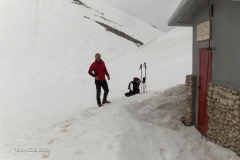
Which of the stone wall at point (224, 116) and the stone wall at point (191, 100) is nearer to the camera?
the stone wall at point (224, 116)

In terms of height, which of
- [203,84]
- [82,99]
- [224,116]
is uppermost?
[203,84]

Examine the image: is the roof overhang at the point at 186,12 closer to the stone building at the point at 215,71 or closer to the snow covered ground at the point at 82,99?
the stone building at the point at 215,71

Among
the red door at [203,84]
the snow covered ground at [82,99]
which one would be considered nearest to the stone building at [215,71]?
the red door at [203,84]

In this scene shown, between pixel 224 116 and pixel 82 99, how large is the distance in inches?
303

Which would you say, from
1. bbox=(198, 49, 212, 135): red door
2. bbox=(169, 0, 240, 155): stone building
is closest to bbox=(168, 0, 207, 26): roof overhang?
bbox=(169, 0, 240, 155): stone building

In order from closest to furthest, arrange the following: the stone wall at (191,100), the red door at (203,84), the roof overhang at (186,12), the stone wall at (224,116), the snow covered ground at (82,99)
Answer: the stone wall at (224,116)
the snow covered ground at (82,99)
the red door at (203,84)
the roof overhang at (186,12)
the stone wall at (191,100)

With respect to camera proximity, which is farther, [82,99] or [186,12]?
[82,99]

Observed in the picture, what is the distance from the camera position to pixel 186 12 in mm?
6754

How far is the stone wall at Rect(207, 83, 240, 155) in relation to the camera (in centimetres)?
461

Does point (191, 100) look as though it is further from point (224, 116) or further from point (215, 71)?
point (224, 116)

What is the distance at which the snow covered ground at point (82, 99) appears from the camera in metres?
5.07

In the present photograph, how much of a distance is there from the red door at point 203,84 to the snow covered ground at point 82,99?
0.40 meters

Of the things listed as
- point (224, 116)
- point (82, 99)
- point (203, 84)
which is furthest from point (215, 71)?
point (82, 99)

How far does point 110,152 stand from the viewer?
179 inches
